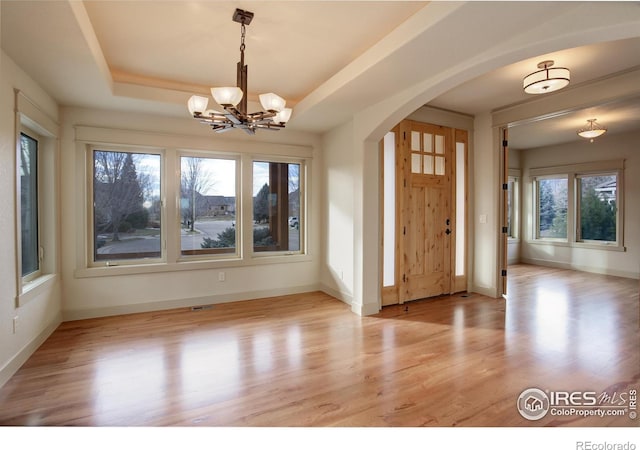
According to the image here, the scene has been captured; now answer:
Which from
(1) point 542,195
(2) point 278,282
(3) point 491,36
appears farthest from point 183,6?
(1) point 542,195

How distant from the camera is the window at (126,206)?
162 inches

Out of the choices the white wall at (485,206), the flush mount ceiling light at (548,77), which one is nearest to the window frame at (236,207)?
the white wall at (485,206)

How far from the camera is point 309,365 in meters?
2.76

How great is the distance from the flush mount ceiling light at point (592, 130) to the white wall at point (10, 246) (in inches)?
305

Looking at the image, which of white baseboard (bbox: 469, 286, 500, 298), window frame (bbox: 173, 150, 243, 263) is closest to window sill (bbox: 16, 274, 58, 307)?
window frame (bbox: 173, 150, 243, 263)

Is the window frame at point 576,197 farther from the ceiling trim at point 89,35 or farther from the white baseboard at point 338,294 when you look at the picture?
the ceiling trim at point 89,35

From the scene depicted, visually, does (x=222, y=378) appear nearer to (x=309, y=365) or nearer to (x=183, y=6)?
(x=309, y=365)

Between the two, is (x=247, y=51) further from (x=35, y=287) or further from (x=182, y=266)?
(x=35, y=287)

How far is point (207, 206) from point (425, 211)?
3241mm

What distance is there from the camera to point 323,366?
275cm

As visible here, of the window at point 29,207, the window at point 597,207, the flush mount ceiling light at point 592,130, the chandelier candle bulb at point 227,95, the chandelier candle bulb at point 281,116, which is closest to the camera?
the chandelier candle bulb at point 227,95

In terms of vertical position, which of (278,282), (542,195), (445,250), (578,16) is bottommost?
(278,282)

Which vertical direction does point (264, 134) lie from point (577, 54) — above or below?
below
